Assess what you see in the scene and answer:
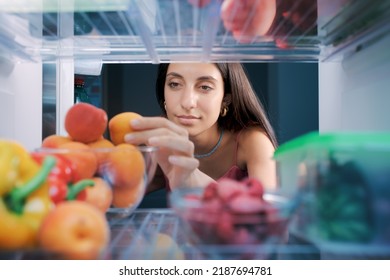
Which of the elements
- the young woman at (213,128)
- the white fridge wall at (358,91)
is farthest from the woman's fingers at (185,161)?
the white fridge wall at (358,91)

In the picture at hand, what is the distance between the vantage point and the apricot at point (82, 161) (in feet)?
2.34

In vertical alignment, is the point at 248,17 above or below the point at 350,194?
above

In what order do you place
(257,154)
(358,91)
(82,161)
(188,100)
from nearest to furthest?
1. (82,161)
2. (358,91)
3. (188,100)
4. (257,154)

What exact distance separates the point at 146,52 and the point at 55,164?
50 centimetres

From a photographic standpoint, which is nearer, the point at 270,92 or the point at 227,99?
the point at 227,99

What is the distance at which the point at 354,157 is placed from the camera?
58 centimetres

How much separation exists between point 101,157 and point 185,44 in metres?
0.42

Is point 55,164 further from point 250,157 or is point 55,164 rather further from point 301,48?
point 250,157

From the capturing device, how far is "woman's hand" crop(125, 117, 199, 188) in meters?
0.87

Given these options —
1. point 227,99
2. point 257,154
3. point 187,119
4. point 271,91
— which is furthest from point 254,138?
point 271,91

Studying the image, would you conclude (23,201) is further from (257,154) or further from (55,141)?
(257,154)

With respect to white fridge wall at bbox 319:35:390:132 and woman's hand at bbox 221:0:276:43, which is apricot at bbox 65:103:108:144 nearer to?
woman's hand at bbox 221:0:276:43

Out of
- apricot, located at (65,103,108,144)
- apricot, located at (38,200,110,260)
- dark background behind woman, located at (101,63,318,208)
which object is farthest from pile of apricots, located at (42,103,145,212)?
dark background behind woman, located at (101,63,318,208)

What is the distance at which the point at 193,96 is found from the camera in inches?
56.3
